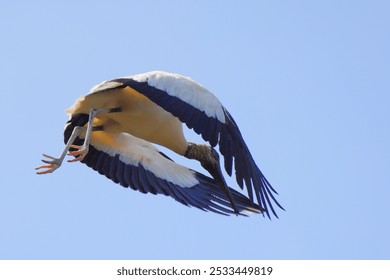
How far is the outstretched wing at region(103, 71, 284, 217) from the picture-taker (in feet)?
72.1

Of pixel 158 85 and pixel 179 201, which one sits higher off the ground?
pixel 158 85

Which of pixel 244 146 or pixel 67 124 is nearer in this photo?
pixel 244 146

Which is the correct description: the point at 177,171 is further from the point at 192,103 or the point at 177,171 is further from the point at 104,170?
the point at 192,103

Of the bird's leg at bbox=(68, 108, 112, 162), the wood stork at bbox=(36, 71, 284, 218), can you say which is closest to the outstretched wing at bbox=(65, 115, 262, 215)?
the wood stork at bbox=(36, 71, 284, 218)

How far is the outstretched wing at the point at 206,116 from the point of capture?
22.0 m

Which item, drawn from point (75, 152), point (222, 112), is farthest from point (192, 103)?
point (75, 152)

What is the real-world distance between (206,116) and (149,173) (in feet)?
10.1

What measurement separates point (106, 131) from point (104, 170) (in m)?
0.69

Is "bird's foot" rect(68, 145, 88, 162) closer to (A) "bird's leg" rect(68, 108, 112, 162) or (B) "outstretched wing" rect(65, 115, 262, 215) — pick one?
(A) "bird's leg" rect(68, 108, 112, 162)

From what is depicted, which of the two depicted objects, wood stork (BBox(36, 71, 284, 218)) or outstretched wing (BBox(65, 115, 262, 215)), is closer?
wood stork (BBox(36, 71, 284, 218))

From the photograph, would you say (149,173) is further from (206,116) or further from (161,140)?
(206,116)

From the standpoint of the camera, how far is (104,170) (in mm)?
24656

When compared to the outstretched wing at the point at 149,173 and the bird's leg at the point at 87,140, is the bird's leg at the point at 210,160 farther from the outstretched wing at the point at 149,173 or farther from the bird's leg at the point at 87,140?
the bird's leg at the point at 87,140

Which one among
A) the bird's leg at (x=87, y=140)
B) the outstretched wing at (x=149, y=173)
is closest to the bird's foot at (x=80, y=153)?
the bird's leg at (x=87, y=140)
